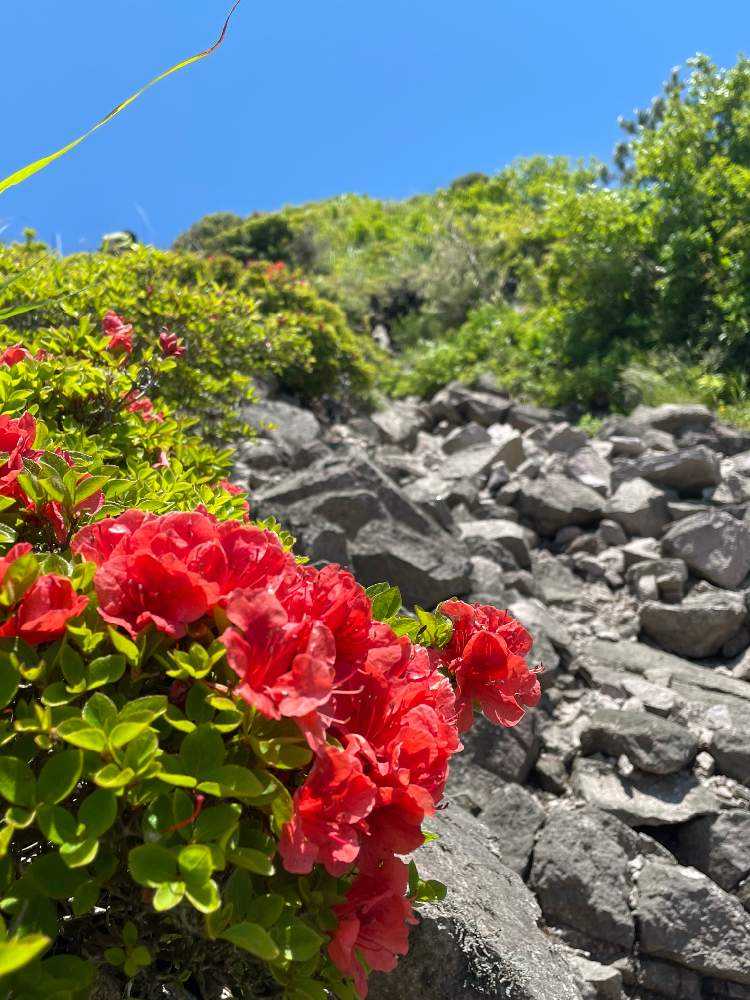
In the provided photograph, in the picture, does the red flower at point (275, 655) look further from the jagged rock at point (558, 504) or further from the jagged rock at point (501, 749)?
the jagged rock at point (558, 504)

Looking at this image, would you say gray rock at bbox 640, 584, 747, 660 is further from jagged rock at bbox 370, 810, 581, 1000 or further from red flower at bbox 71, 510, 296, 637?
red flower at bbox 71, 510, 296, 637

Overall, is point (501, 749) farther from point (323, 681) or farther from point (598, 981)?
point (323, 681)

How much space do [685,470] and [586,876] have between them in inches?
164

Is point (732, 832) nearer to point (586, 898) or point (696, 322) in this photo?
point (586, 898)

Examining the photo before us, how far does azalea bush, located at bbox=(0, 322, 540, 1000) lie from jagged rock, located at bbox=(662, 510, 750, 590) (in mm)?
4223

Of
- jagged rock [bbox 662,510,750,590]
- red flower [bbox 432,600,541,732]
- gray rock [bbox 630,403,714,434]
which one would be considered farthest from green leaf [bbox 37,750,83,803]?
gray rock [bbox 630,403,714,434]

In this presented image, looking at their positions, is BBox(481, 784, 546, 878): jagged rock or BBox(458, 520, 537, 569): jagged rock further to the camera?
BBox(458, 520, 537, 569): jagged rock

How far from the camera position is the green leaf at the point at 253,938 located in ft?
3.03

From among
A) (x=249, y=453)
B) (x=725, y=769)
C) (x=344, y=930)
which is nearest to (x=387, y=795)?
(x=344, y=930)

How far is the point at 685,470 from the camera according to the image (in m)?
6.31

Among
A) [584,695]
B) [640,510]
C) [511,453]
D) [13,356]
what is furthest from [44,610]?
[511,453]

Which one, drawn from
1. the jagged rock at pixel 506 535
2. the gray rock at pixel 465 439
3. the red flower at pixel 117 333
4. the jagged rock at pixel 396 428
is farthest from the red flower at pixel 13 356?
the jagged rock at pixel 396 428

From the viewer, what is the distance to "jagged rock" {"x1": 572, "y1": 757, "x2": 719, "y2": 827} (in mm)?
3250

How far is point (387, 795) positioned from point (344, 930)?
7.9 inches
